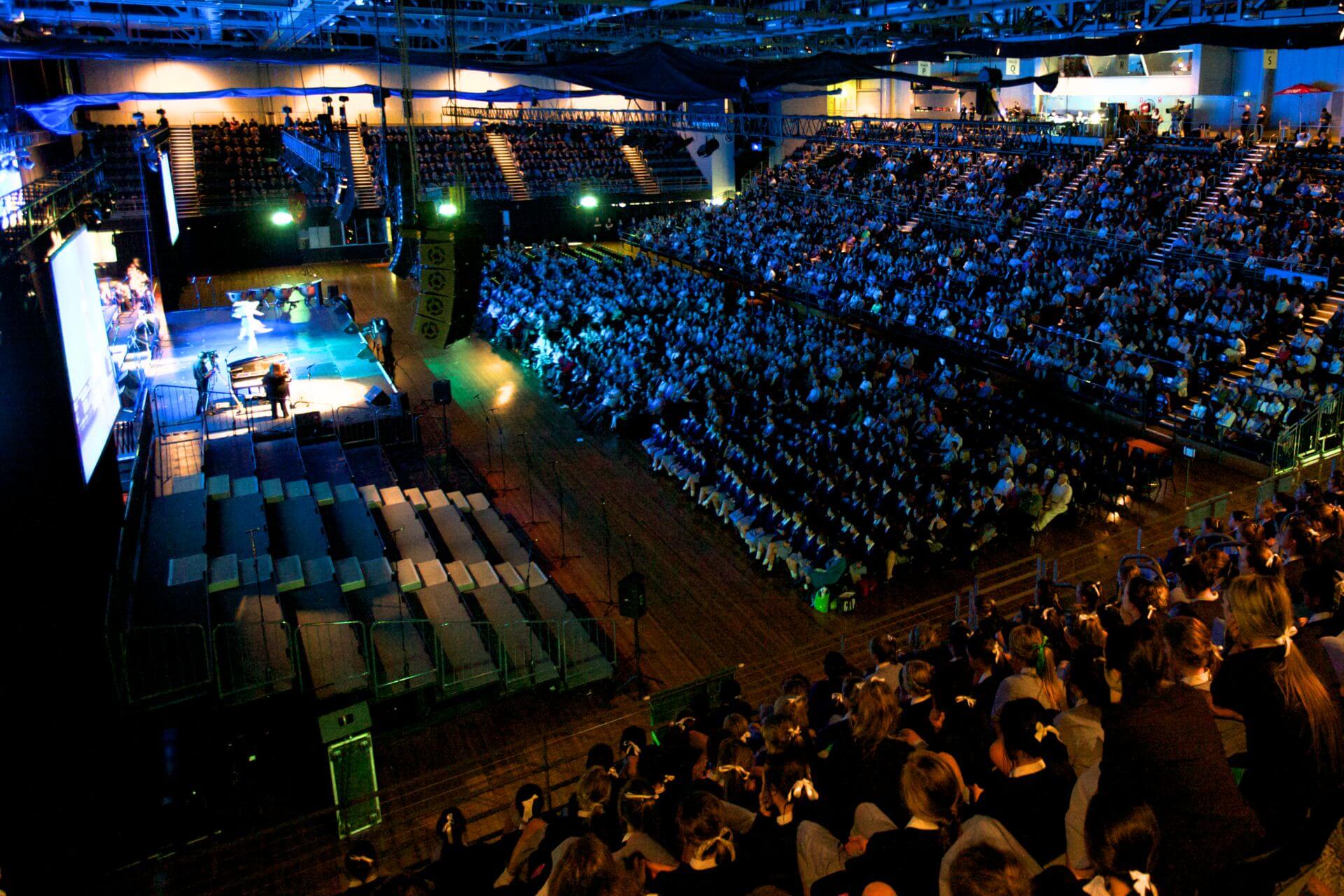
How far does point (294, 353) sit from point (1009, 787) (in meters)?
17.3

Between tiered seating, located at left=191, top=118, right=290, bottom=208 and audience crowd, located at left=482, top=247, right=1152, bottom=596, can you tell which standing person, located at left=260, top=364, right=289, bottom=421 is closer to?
audience crowd, located at left=482, top=247, right=1152, bottom=596

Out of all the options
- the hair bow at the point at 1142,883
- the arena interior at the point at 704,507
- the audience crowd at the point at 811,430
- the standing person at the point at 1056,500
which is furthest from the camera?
the standing person at the point at 1056,500

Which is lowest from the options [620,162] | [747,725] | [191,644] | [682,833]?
[191,644]

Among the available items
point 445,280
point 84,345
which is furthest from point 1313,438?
point 84,345

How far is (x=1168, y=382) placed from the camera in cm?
1473

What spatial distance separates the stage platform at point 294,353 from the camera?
15.2 meters

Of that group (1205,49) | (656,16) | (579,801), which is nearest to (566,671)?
(579,801)

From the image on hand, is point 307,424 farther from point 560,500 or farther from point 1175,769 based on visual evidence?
point 1175,769

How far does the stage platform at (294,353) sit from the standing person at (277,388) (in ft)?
1.30

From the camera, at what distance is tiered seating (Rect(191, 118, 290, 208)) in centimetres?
3064

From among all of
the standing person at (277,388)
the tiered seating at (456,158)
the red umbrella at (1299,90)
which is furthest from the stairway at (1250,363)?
the tiered seating at (456,158)

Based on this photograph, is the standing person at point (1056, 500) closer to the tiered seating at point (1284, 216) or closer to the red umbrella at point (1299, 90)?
the tiered seating at point (1284, 216)

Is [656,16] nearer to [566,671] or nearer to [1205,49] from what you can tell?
[566,671]

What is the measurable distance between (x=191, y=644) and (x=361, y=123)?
30524 millimetres
